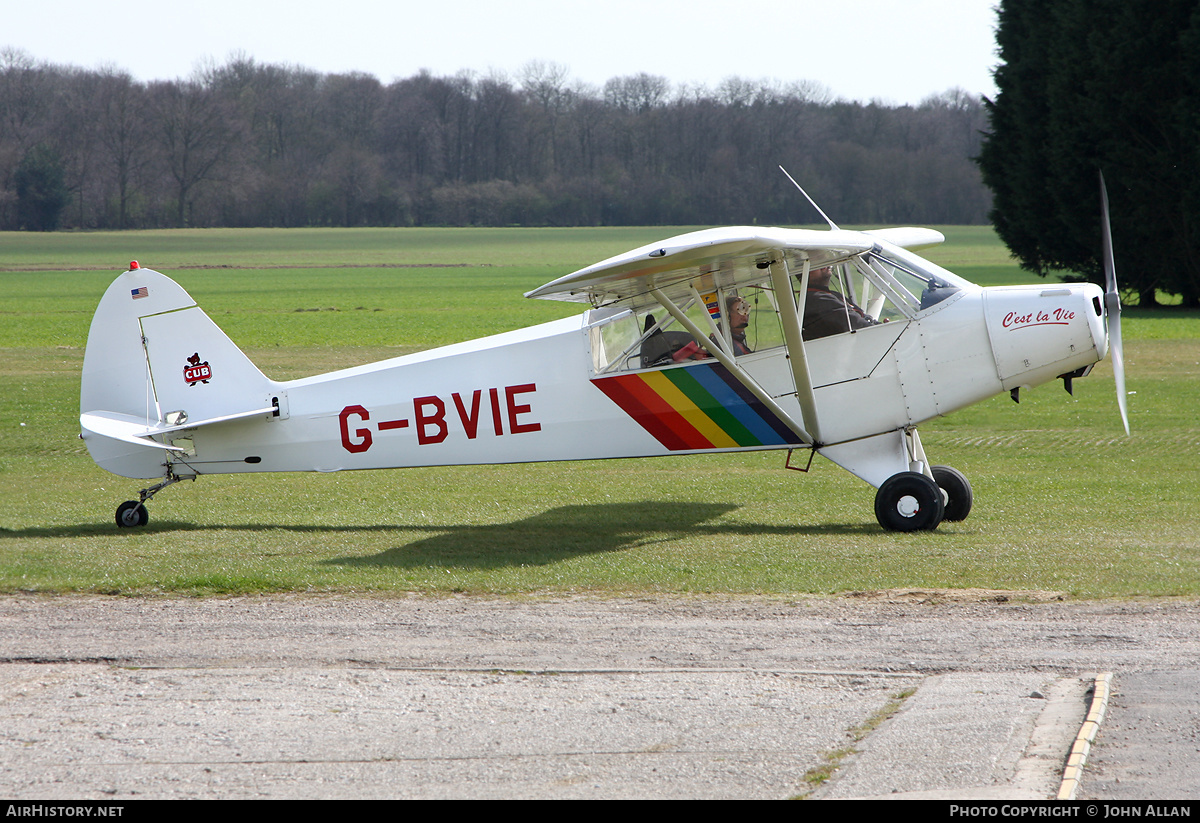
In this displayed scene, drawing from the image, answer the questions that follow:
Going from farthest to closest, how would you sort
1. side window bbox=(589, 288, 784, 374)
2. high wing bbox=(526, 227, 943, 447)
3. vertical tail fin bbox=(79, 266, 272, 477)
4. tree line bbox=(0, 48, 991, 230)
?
tree line bbox=(0, 48, 991, 230), vertical tail fin bbox=(79, 266, 272, 477), side window bbox=(589, 288, 784, 374), high wing bbox=(526, 227, 943, 447)

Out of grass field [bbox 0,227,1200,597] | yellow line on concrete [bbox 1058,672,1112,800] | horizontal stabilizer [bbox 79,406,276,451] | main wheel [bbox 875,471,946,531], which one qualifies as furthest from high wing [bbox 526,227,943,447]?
yellow line on concrete [bbox 1058,672,1112,800]

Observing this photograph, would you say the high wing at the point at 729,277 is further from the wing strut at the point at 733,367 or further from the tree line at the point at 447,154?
the tree line at the point at 447,154

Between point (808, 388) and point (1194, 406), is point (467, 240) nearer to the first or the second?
point (1194, 406)

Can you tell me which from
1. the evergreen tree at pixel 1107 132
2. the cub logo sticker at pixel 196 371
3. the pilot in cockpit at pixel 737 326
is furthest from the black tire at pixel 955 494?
the evergreen tree at pixel 1107 132

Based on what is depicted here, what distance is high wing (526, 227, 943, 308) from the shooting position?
9.52m

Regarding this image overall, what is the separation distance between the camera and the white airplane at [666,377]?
10.8 meters

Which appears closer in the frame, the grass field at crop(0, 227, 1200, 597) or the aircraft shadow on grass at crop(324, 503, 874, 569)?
the grass field at crop(0, 227, 1200, 597)

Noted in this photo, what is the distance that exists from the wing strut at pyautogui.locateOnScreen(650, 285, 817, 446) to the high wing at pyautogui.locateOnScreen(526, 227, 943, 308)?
0.85 feet

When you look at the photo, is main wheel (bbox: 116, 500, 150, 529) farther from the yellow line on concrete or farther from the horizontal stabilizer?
the yellow line on concrete

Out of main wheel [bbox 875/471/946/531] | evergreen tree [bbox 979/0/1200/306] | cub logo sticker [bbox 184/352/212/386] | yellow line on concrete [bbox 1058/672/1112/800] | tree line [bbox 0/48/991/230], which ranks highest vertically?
→ tree line [bbox 0/48/991/230]

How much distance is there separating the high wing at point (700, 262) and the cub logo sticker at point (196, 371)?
13.0ft

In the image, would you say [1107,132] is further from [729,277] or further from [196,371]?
[196,371]

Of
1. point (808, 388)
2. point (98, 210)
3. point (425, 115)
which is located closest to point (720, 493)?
point (808, 388)
